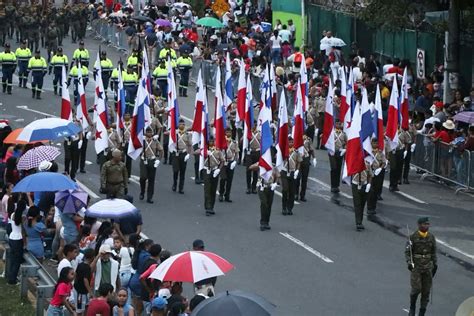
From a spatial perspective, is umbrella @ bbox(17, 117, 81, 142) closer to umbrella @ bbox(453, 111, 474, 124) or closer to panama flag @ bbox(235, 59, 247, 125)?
panama flag @ bbox(235, 59, 247, 125)

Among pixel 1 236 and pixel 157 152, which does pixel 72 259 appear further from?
pixel 157 152

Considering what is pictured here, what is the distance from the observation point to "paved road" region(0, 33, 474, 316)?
23.6m

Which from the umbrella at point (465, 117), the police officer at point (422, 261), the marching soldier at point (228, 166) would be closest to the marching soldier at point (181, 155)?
the marching soldier at point (228, 166)

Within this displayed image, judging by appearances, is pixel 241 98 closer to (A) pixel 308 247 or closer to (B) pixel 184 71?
(A) pixel 308 247

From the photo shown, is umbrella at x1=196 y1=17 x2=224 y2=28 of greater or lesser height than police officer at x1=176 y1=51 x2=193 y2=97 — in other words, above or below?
above

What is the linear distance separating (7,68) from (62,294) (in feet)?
79.2

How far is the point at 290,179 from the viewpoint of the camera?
29.3m

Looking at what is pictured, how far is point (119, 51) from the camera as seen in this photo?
5278 centimetres

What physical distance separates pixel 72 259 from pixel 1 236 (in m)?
4.23

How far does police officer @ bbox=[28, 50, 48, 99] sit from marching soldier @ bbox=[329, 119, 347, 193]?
13237mm

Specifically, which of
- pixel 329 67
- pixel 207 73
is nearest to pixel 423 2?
pixel 329 67

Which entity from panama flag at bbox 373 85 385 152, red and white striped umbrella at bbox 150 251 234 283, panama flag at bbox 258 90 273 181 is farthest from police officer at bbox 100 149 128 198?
red and white striped umbrella at bbox 150 251 234 283

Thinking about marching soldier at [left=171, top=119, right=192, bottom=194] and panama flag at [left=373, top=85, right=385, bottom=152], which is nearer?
panama flag at [left=373, top=85, right=385, bottom=152]

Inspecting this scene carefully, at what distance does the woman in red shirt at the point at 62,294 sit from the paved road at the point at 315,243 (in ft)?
11.7
